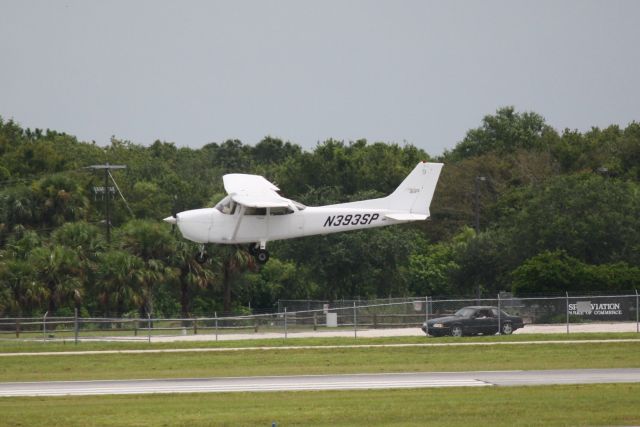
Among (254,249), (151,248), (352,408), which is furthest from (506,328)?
(352,408)

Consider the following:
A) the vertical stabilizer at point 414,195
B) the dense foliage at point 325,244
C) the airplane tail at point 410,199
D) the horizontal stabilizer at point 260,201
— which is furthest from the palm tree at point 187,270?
the vertical stabilizer at point 414,195

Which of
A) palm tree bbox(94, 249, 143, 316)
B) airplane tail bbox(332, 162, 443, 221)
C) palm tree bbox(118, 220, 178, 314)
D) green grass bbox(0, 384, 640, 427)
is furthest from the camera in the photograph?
palm tree bbox(118, 220, 178, 314)

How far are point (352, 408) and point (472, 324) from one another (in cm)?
2057

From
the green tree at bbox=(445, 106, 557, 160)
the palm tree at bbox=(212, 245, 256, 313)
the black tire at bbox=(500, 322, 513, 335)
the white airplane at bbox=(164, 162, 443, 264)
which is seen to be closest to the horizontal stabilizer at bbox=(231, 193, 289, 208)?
the white airplane at bbox=(164, 162, 443, 264)

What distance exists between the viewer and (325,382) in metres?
32.3

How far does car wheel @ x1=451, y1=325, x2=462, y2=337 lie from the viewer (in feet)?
152

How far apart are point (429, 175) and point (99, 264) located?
19.0 meters

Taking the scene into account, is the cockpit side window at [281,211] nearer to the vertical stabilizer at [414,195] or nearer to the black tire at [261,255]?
the black tire at [261,255]

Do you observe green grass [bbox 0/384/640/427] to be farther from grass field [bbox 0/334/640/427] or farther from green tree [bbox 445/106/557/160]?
green tree [bbox 445/106/557/160]

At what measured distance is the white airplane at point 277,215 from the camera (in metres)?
46.5

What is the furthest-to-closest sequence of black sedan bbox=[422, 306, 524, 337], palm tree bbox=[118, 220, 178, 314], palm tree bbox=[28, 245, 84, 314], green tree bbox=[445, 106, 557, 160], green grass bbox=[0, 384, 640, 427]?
green tree bbox=[445, 106, 557, 160]
palm tree bbox=[118, 220, 178, 314]
palm tree bbox=[28, 245, 84, 314]
black sedan bbox=[422, 306, 524, 337]
green grass bbox=[0, 384, 640, 427]

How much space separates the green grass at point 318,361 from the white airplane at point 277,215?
20.3ft

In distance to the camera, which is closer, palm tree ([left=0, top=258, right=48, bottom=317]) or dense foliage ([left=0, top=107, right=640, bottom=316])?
palm tree ([left=0, top=258, right=48, bottom=317])

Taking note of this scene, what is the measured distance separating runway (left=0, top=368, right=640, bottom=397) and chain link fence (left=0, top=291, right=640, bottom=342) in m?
14.8
